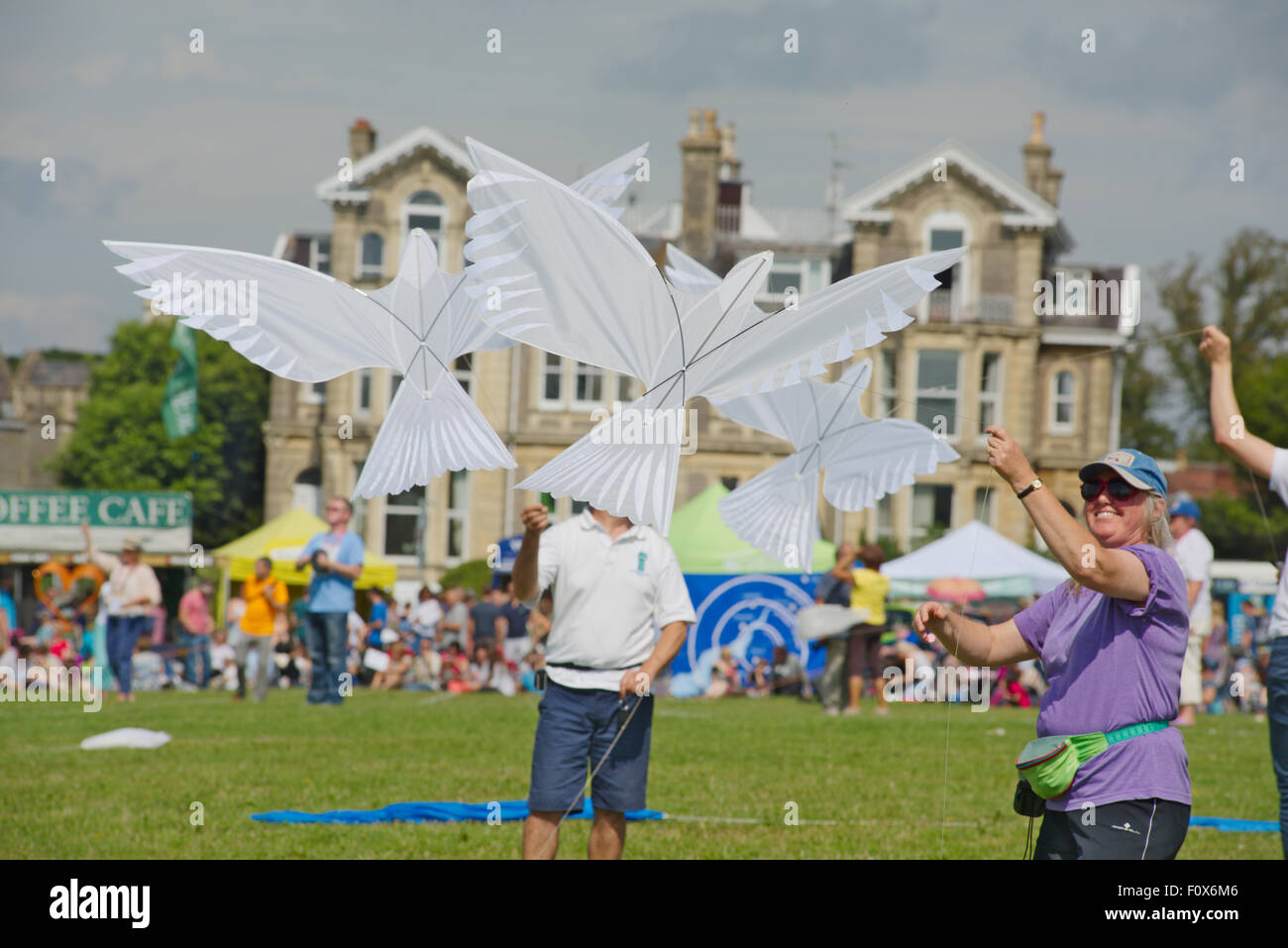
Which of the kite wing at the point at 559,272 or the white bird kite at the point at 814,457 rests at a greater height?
the kite wing at the point at 559,272

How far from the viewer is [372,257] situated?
40.0 m

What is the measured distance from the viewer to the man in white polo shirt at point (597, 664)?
20.1 feet

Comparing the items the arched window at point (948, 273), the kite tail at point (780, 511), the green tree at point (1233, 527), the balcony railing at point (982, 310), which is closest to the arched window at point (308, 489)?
the arched window at point (948, 273)

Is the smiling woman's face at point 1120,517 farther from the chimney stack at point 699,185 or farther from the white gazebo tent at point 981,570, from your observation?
the chimney stack at point 699,185

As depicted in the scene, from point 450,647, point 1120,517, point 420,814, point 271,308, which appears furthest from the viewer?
point 450,647

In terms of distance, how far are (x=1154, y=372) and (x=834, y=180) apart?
882 inches

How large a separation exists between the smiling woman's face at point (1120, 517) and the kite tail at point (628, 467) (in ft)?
4.72

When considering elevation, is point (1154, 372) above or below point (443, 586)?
above

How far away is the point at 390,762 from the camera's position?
1045 centimetres

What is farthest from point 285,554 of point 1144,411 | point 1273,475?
point 1144,411

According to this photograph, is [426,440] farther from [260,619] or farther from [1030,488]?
[260,619]

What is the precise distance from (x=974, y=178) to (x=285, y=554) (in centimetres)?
2280
